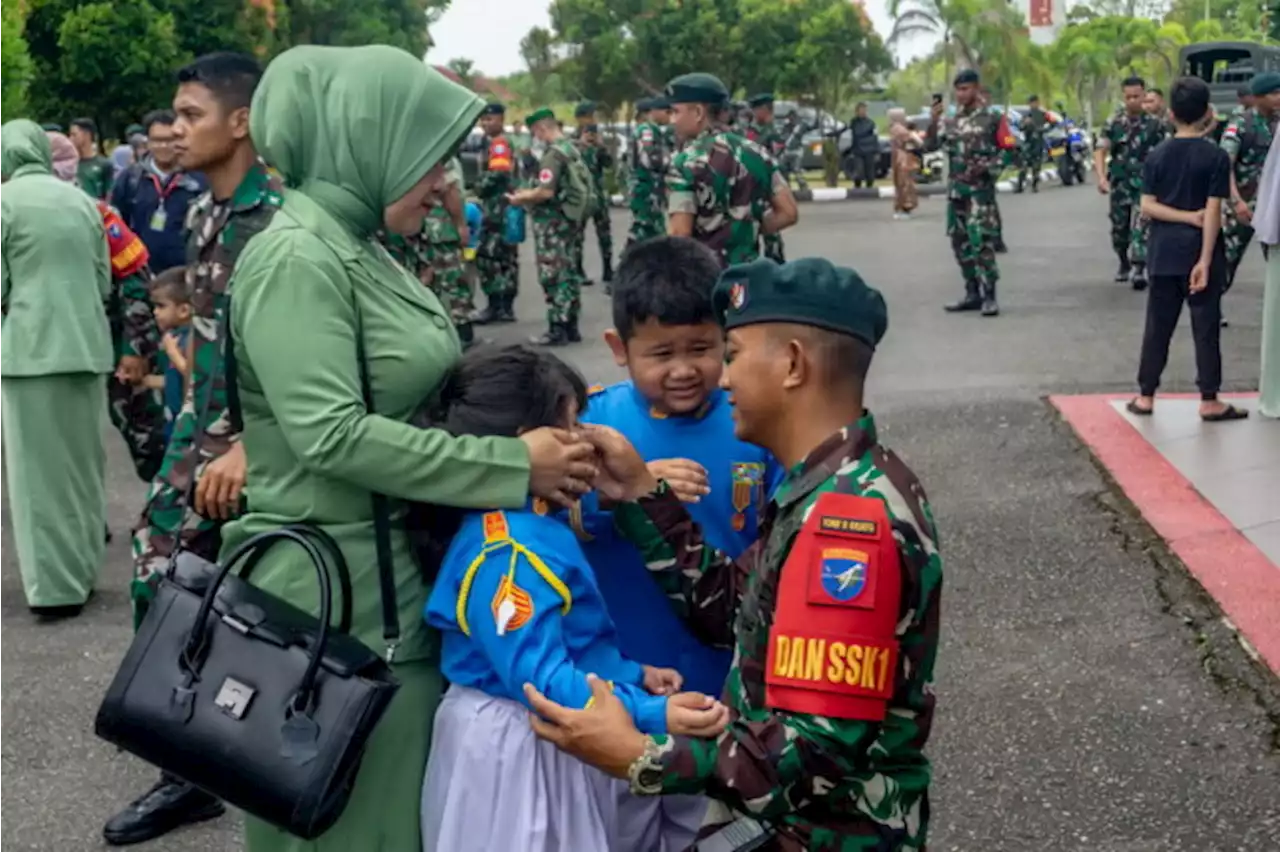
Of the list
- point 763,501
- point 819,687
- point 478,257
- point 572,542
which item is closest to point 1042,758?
point 763,501

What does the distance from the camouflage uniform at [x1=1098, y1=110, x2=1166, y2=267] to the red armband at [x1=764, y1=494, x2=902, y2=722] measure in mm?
13465

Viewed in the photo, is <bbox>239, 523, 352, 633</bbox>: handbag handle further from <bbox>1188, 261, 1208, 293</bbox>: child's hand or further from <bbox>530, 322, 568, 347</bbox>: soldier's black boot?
<bbox>530, 322, 568, 347</bbox>: soldier's black boot

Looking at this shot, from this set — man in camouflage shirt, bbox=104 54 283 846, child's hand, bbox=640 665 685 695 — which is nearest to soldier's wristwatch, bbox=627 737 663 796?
child's hand, bbox=640 665 685 695

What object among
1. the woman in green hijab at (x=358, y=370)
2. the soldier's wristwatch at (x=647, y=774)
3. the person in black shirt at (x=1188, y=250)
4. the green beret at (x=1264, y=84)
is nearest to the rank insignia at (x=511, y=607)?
the woman in green hijab at (x=358, y=370)

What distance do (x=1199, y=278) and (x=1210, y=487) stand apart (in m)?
1.75

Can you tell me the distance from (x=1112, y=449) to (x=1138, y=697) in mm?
3369

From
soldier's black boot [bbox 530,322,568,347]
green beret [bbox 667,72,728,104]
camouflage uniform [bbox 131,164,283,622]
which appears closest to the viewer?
camouflage uniform [bbox 131,164,283,622]

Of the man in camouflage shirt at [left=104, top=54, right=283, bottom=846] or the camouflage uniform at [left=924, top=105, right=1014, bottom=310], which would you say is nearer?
the man in camouflage shirt at [left=104, top=54, right=283, bottom=846]

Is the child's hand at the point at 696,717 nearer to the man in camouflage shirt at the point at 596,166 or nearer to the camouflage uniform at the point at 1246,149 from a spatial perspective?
the camouflage uniform at the point at 1246,149

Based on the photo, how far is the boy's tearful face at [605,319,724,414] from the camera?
312 centimetres

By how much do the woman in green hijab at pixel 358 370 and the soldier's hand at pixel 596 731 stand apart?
0.39m

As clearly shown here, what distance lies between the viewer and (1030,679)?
225 inches

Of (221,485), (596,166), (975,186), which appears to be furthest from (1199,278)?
(596,166)

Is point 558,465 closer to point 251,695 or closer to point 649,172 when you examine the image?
point 251,695
